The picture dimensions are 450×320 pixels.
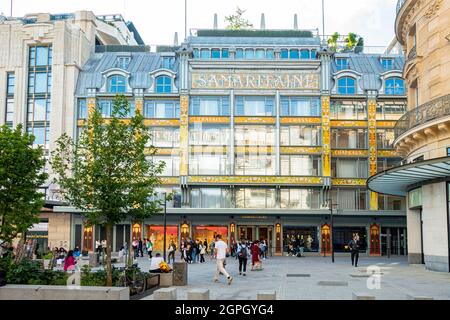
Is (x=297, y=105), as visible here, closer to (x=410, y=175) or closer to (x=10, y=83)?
(x=410, y=175)

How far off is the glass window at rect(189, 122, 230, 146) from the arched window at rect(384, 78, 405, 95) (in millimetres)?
15004

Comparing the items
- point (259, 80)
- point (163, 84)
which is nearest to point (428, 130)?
point (259, 80)

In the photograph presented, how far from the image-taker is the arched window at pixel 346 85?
53.5m

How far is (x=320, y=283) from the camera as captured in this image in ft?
74.1

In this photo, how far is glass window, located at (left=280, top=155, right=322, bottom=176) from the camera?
51781 millimetres

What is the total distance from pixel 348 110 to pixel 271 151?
8.00 meters

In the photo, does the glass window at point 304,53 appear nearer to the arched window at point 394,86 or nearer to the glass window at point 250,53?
the glass window at point 250,53

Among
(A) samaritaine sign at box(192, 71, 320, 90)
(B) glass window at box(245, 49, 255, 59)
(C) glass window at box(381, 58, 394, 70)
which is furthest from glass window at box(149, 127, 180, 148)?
(C) glass window at box(381, 58, 394, 70)

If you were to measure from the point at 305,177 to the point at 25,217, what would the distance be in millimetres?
31283

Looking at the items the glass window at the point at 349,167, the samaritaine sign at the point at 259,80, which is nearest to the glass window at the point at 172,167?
the samaritaine sign at the point at 259,80

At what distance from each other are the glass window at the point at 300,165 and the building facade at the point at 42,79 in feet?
63.4

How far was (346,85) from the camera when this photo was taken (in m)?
53.7

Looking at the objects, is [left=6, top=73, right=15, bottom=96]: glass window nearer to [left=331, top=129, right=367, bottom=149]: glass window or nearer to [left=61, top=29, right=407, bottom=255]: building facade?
[left=61, top=29, right=407, bottom=255]: building facade
